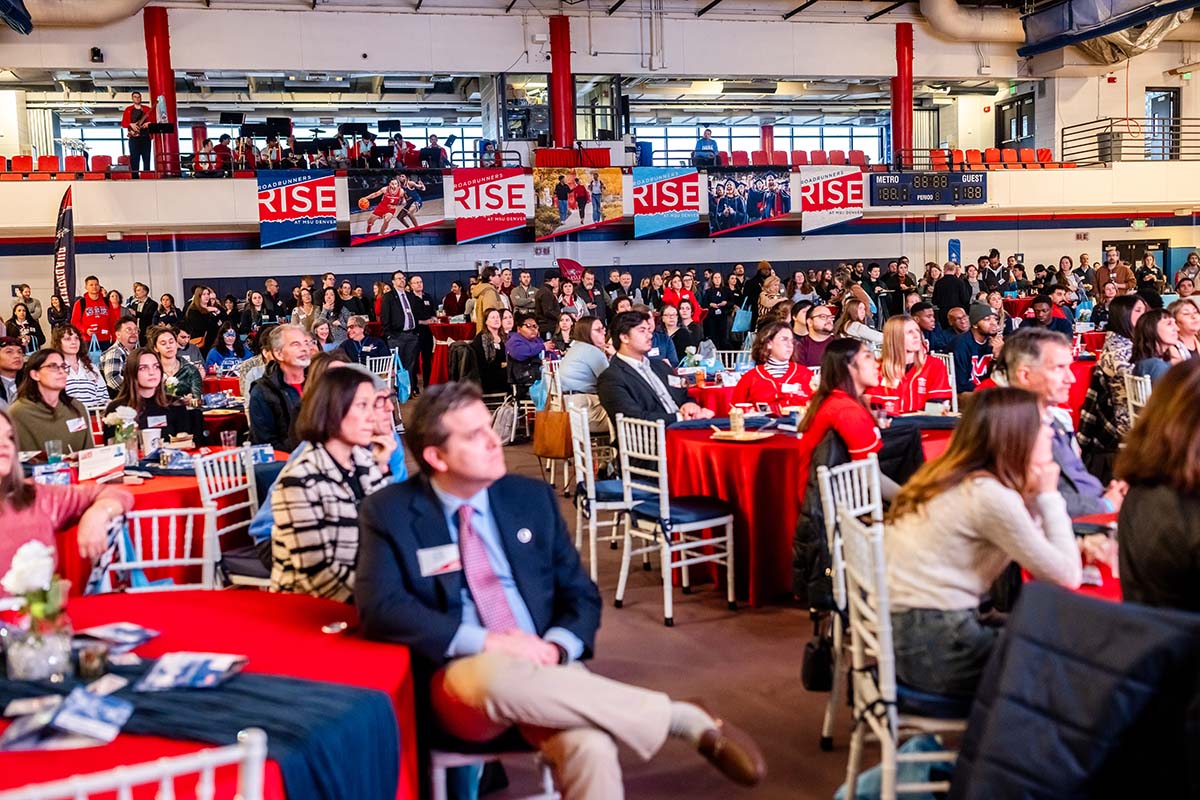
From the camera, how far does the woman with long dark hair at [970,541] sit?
2.61 m

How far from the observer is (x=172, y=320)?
13.3 m

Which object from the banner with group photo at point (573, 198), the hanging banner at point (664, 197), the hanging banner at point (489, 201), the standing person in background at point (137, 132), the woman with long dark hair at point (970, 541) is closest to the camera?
the woman with long dark hair at point (970, 541)

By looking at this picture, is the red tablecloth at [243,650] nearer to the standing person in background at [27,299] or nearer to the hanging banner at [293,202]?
the standing person in background at [27,299]

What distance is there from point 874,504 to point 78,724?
2.43m

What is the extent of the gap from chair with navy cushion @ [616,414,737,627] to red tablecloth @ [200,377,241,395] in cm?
501

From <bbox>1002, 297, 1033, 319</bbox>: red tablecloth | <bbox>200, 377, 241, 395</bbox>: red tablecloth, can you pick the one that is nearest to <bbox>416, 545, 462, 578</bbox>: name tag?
<bbox>200, 377, 241, 395</bbox>: red tablecloth

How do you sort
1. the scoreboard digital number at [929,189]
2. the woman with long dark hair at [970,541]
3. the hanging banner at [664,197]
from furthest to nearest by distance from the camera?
the scoreboard digital number at [929,189] < the hanging banner at [664,197] < the woman with long dark hair at [970,541]

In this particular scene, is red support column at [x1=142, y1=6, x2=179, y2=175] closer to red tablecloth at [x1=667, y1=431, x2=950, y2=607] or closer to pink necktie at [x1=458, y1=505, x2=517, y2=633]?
red tablecloth at [x1=667, y1=431, x2=950, y2=607]

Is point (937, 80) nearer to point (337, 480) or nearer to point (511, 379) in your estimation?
point (511, 379)

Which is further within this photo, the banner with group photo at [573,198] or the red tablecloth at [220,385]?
the banner with group photo at [573,198]

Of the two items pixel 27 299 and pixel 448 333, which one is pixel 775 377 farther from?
pixel 27 299

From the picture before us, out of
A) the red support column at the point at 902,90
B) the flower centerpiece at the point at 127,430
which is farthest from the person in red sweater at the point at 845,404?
the red support column at the point at 902,90

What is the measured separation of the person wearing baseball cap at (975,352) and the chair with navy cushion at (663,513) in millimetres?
3537

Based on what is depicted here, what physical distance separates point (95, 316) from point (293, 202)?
3052mm
